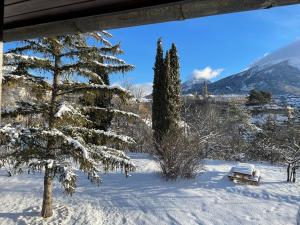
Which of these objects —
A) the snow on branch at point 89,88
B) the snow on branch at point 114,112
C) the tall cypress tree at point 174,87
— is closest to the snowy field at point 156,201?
the snow on branch at point 114,112

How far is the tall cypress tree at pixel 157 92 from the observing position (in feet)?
69.6

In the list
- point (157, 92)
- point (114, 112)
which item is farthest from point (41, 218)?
point (157, 92)

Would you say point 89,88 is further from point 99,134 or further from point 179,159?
point 179,159

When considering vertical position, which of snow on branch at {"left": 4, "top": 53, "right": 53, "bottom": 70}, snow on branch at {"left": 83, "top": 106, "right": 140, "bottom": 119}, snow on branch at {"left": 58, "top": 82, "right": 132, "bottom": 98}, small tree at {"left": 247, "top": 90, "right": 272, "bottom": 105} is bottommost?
snow on branch at {"left": 83, "top": 106, "right": 140, "bottom": 119}

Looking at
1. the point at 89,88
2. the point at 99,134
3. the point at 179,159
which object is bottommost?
the point at 179,159

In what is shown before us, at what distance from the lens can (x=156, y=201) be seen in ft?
38.5

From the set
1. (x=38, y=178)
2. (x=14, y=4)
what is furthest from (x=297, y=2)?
(x=38, y=178)

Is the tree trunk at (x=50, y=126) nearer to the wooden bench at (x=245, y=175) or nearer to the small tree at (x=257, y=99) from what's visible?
the wooden bench at (x=245, y=175)

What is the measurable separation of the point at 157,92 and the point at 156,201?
10.7 meters

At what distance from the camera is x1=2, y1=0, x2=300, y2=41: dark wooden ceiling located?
5.12ft

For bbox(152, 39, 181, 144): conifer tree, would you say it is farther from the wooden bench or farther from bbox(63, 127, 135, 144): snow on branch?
bbox(63, 127, 135, 144): snow on branch

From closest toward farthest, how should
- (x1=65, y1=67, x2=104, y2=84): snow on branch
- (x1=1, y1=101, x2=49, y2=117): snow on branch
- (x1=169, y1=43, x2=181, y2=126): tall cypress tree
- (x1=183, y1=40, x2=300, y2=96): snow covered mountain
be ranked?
(x1=1, y1=101, x2=49, y2=117): snow on branch
(x1=65, y1=67, x2=104, y2=84): snow on branch
(x1=169, y1=43, x2=181, y2=126): tall cypress tree
(x1=183, y1=40, x2=300, y2=96): snow covered mountain

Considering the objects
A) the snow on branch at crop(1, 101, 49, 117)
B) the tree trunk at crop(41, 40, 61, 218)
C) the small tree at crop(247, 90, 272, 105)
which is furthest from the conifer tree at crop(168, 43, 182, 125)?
the small tree at crop(247, 90, 272, 105)

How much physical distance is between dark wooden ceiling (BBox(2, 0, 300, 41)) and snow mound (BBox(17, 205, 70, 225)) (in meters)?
9.02
